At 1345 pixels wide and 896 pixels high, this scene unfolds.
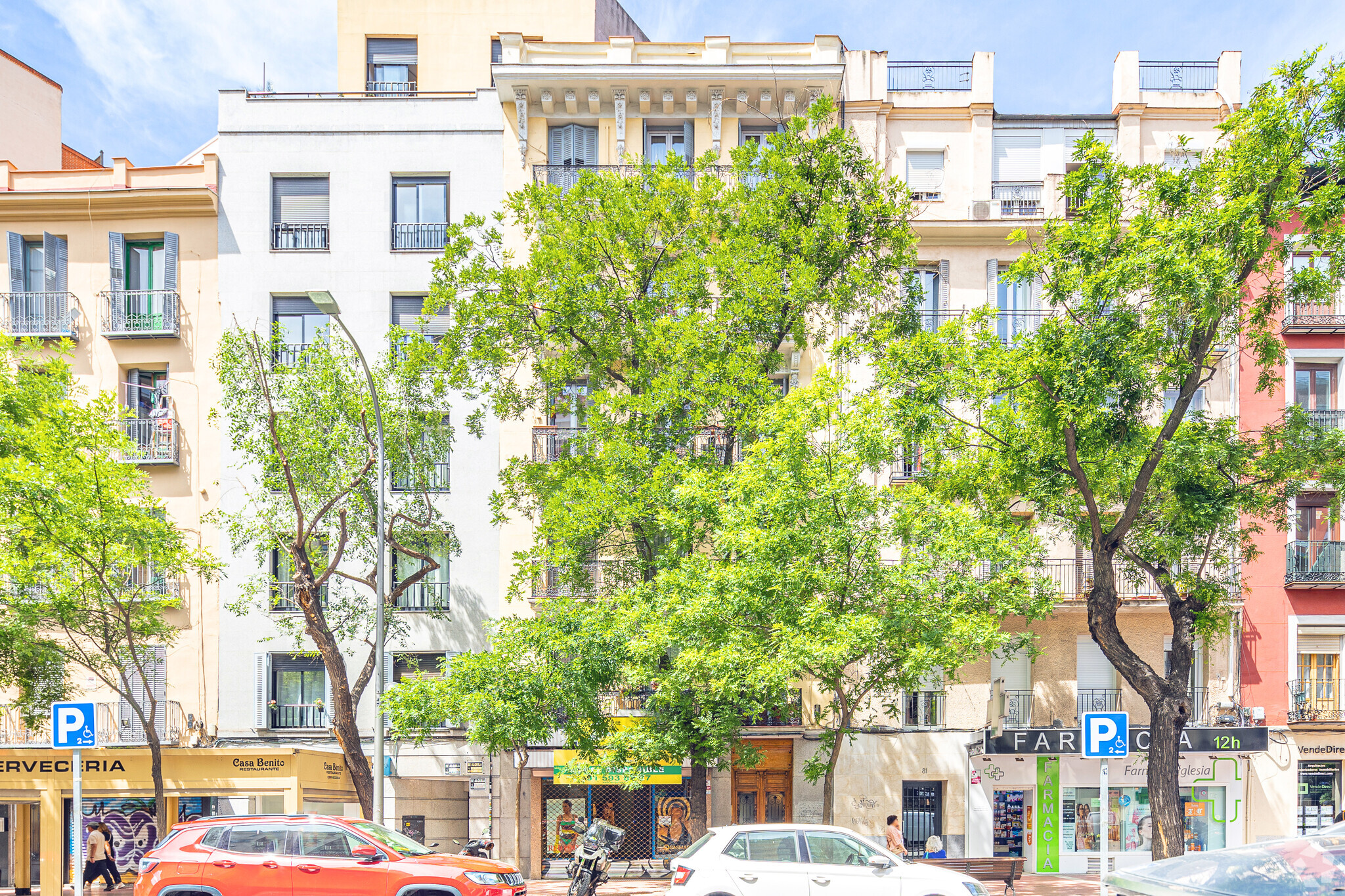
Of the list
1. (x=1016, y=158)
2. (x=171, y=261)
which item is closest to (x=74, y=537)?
(x=171, y=261)

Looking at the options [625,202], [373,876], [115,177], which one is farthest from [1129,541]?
[115,177]

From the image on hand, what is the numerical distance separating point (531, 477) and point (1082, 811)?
51.5 feet

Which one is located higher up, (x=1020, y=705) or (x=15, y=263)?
(x=15, y=263)

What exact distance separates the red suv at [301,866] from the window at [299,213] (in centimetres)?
1629

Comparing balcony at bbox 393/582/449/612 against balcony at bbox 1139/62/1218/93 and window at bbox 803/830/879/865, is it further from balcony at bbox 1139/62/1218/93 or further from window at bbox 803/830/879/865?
balcony at bbox 1139/62/1218/93

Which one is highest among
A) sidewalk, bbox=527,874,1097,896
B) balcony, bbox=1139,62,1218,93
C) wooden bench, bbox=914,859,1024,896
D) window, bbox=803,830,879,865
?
balcony, bbox=1139,62,1218,93

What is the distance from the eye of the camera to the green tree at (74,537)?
18875mm

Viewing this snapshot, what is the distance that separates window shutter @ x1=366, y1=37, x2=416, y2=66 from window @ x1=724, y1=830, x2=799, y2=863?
24.6 meters

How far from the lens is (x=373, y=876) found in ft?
45.0

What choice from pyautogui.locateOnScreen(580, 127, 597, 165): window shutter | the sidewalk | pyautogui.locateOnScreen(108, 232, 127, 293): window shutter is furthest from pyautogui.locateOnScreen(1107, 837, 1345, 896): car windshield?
pyautogui.locateOnScreen(108, 232, 127, 293): window shutter

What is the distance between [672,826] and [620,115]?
17464mm

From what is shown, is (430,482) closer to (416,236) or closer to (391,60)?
(416,236)

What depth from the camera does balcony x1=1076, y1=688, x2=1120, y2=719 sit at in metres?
24.9

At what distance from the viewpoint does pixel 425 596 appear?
25219mm
